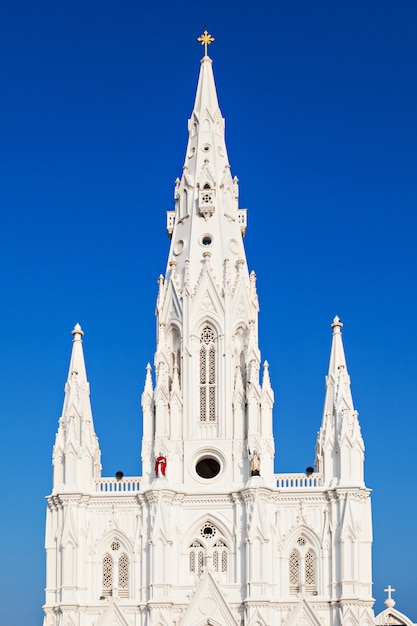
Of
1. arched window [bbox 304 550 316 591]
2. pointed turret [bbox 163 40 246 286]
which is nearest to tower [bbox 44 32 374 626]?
arched window [bbox 304 550 316 591]

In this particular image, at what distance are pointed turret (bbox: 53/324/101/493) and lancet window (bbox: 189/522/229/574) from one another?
250 inches

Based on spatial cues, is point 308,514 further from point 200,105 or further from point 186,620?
point 200,105

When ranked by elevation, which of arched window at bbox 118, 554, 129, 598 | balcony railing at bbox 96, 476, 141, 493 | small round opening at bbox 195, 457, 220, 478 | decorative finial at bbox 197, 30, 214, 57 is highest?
decorative finial at bbox 197, 30, 214, 57

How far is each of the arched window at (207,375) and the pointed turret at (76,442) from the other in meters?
6.12

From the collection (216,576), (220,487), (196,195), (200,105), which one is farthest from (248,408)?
(200,105)

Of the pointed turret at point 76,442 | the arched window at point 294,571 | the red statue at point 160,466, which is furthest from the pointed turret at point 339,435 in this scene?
the pointed turret at point 76,442

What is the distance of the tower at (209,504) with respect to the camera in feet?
213

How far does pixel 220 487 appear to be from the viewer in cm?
6756

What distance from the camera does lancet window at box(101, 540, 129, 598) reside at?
218 feet

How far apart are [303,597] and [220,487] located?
7135 mm

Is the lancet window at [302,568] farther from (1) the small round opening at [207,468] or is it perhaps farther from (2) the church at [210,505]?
(1) the small round opening at [207,468]

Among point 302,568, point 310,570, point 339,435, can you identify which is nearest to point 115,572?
point 302,568

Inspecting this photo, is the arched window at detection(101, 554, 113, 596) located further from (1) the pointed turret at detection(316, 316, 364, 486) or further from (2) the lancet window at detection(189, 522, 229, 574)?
(1) the pointed turret at detection(316, 316, 364, 486)

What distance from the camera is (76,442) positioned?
2657 inches
